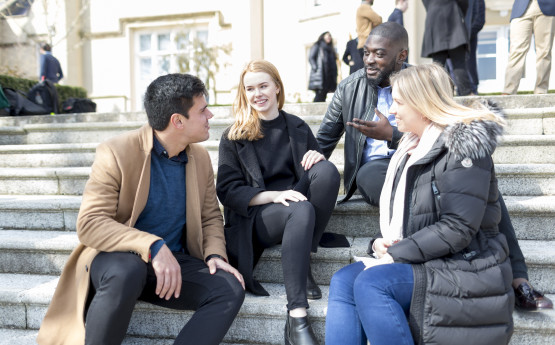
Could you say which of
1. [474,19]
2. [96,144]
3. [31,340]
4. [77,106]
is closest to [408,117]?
[31,340]

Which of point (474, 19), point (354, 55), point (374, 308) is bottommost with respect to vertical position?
point (374, 308)

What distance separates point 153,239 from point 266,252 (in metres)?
0.73

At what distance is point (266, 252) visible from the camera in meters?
2.66

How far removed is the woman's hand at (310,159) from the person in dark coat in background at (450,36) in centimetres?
300

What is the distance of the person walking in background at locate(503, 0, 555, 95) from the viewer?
509 cm

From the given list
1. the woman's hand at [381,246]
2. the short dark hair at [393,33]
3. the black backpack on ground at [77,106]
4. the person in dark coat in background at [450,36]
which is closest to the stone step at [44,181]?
the short dark hair at [393,33]

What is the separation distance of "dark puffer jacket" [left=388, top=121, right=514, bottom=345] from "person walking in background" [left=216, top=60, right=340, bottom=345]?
490 mm

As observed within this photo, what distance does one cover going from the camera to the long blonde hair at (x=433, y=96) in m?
1.96

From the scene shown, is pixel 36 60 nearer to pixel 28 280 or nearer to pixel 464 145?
pixel 28 280

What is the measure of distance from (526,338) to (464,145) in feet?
2.99

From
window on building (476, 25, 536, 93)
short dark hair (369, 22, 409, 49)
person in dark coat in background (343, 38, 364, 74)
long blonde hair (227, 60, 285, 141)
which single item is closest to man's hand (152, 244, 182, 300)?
long blonde hair (227, 60, 285, 141)

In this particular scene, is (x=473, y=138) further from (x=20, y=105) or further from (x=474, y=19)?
(x=20, y=105)

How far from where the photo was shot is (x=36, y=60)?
15.0 meters

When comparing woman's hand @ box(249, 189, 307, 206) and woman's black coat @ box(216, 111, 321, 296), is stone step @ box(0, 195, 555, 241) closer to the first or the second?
woman's black coat @ box(216, 111, 321, 296)
